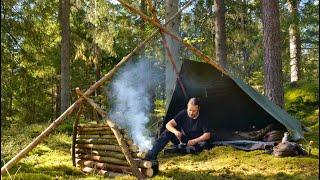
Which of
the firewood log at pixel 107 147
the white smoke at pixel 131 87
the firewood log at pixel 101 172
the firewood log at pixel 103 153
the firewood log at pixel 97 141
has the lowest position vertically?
the firewood log at pixel 101 172

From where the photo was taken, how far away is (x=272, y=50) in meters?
9.12

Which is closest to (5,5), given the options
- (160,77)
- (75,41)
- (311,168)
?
(75,41)

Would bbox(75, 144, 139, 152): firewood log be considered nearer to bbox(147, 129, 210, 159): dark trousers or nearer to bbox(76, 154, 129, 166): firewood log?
bbox(76, 154, 129, 166): firewood log

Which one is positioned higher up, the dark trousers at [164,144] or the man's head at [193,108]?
the man's head at [193,108]

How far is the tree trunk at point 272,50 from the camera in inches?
354

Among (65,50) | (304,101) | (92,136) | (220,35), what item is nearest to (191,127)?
(92,136)

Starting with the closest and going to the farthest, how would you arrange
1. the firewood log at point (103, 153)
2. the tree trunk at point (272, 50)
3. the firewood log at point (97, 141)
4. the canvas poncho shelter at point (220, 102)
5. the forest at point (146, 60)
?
the firewood log at point (103, 153) < the firewood log at point (97, 141) < the forest at point (146, 60) < the canvas poncho shelter at point (220, 102) < the tree trunk at point (272, 50)

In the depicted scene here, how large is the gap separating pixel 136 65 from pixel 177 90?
35.5 ft

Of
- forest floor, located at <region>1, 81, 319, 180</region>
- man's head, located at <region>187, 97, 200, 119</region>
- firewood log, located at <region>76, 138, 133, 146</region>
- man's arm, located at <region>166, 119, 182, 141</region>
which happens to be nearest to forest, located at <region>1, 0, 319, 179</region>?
forest floor, located at <region>1, 81, 319, 180</region>

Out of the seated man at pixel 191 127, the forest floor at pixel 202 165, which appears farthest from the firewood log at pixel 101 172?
the seated man at pixel 191 127

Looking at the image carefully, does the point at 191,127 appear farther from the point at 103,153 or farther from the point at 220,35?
the point at 220,35

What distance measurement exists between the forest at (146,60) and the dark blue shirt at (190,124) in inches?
17.6

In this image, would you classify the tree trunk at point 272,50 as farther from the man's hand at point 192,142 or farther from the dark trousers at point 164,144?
the man's hand at point 192,142

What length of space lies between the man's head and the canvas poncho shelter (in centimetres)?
147
